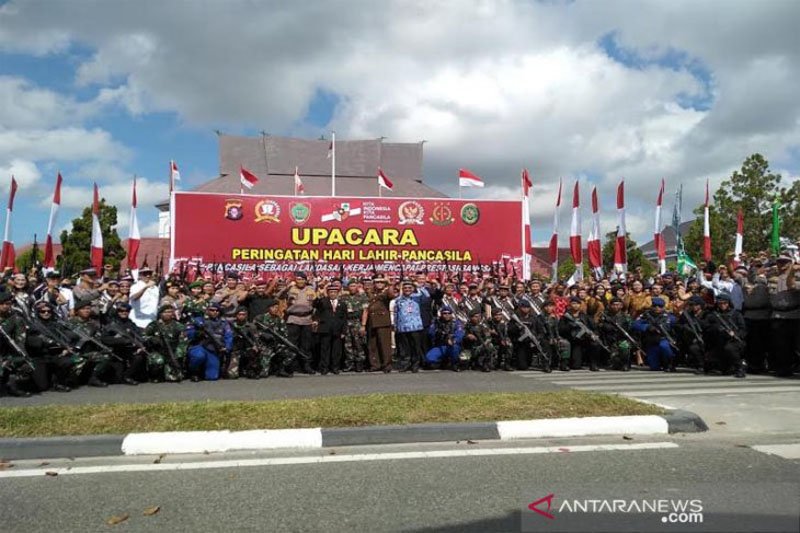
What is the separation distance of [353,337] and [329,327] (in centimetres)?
64

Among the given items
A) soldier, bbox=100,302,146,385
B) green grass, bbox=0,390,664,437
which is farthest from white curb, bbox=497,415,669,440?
soldier, bbox=100,302,146,385

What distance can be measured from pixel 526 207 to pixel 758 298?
762cm

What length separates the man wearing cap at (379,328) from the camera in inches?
436

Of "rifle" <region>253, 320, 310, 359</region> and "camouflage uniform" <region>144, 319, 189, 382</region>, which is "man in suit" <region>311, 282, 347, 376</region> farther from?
"camouflage uniform" <region>144, 319, 189, 382</region>

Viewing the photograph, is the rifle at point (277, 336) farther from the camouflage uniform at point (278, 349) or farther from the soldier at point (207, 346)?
the soldier at point (207, 346)

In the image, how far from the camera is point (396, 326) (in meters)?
11.1

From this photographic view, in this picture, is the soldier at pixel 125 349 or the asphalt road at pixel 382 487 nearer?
the asphalt road at pixel 382 487

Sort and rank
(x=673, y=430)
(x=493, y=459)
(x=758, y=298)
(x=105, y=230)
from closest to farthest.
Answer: (x=493, y=459) < (x=673, y=430) < (x=758, y=298) < (x=105, y=230)

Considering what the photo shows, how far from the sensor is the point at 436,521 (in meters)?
3.70

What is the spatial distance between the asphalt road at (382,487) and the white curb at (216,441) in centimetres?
17

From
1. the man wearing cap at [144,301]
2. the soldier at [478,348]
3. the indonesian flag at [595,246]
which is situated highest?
the indonesian flag at [595,246]

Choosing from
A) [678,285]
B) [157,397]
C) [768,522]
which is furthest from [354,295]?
[768,522]

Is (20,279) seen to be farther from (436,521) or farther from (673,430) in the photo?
(673,430)

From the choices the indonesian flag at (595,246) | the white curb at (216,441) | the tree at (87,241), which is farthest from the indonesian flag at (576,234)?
the tree at (87,241)
